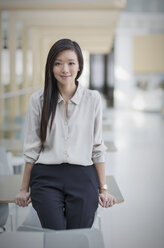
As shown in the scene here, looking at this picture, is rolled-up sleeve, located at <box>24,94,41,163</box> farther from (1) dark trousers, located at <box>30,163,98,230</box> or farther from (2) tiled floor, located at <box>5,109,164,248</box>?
(2) tiled floor, located at <box>5,109,164,248</box>

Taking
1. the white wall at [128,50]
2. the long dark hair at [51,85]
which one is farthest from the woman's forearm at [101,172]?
the white wall at [128,50]

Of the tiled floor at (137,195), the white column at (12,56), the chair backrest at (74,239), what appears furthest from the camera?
the white column at (12,56)

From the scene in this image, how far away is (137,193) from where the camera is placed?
194 inches

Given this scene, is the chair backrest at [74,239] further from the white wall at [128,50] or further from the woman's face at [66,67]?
the white wall at [128,50]

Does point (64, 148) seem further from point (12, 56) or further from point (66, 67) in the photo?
point (12, 56)

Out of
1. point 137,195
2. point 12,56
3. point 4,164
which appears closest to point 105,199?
point 4,164

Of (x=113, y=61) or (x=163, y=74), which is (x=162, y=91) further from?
(x=113, y=61)

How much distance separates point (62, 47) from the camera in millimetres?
2125

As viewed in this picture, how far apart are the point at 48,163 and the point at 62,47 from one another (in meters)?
0.59

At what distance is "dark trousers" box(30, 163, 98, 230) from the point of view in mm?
2082

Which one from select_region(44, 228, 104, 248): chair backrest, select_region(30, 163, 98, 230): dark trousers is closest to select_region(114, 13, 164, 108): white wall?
select_region(30, 163, 98, 230): dark trousers

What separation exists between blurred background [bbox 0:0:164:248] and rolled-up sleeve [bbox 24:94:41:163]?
0.82 metres

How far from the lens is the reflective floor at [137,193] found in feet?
11.3

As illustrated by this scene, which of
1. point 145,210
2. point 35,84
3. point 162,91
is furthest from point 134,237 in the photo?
point 162,91
